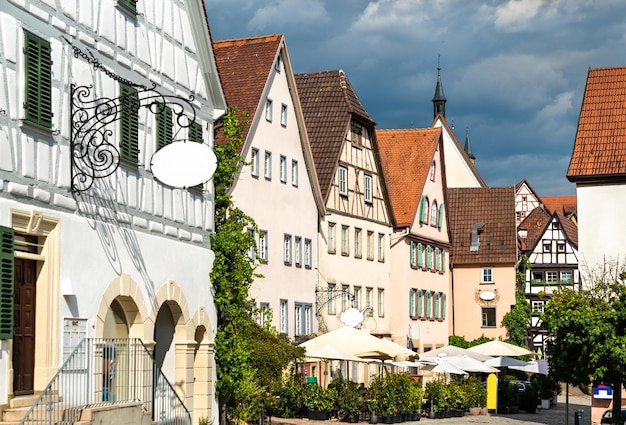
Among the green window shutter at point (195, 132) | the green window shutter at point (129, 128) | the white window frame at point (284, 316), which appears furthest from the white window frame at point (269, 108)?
the green window shutter at point (129, 128)

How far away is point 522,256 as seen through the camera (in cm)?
7262

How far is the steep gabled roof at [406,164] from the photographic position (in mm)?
54750

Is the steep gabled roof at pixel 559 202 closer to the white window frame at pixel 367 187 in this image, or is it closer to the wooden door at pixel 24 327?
the white window frame at pixel 367 187

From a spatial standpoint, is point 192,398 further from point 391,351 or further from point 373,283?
point 373,283

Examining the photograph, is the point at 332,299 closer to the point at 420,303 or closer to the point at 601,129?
the point at 601,129

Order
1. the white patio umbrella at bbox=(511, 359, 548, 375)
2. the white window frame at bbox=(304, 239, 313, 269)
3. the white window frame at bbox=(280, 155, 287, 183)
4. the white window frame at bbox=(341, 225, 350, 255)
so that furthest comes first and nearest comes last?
the white window frame at bbox=(341, 225, 350, 255)
the white patio umbrella at bbox=(511, 359, 548, 375)
the white window frame at bbox=(304, 239, 313, 269)
the white window frame at bbox=(280, 155, 287, 183)

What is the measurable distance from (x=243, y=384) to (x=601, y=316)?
8428 mm

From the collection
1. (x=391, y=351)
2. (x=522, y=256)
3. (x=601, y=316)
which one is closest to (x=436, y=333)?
(x=522, y=256)

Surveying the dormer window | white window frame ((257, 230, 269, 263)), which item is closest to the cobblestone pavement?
white window frame ((257, 230, 269, 263))

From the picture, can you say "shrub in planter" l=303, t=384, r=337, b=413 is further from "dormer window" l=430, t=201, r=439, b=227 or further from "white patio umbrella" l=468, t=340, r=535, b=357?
"dormer window" l=430, t=201, r=439, b=227

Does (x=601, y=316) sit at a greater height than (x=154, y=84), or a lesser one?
lesser

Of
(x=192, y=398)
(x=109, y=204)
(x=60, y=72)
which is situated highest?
(x=60, y=72)

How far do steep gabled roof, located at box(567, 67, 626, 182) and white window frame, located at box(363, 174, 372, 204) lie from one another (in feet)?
36.9

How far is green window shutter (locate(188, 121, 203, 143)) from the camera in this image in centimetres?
2288
